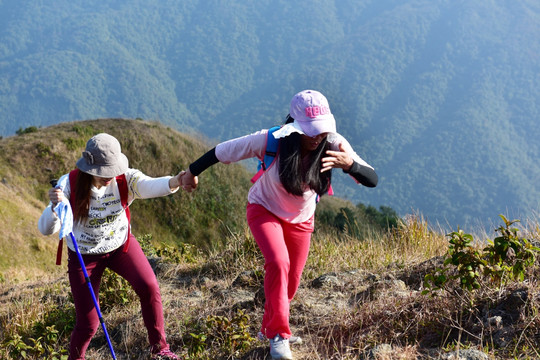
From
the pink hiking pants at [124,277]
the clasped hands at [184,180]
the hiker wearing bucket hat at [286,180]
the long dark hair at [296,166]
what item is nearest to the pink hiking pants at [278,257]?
the hiker wearing bucket hat at [286,180]

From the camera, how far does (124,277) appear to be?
145 inches

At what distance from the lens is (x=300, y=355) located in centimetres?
375

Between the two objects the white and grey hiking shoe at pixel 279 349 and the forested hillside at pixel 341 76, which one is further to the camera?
the forested hillside at pixel 341 76

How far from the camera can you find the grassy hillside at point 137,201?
14663 mm

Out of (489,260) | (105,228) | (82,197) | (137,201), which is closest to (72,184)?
(82,197)

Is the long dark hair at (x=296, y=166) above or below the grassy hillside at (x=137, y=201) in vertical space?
above

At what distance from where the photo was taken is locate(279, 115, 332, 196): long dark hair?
353 centimetres

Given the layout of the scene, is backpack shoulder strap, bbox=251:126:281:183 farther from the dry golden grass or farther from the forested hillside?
the forested hillside

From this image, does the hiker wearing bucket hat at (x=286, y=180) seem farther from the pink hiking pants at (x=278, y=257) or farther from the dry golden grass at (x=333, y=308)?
the dry golden grass at (x=333, y=308)

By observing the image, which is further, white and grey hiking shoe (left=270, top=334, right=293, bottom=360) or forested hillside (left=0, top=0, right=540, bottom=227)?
forested hillside (left=0, top=0, right=540, bottom=227)

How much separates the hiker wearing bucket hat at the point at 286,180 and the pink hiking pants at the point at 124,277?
0.62 metres

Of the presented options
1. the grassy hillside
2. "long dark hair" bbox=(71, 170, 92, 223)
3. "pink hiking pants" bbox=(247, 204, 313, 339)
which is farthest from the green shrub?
the grassy hillside

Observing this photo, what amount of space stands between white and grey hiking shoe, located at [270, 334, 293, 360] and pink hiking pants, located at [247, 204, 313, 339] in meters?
0.03

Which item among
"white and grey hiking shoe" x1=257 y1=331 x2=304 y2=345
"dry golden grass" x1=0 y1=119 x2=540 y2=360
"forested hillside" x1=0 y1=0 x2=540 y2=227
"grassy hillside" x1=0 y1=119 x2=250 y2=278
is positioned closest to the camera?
"dry golden grass" x1=0 y1=119 x2=540 y2=360
